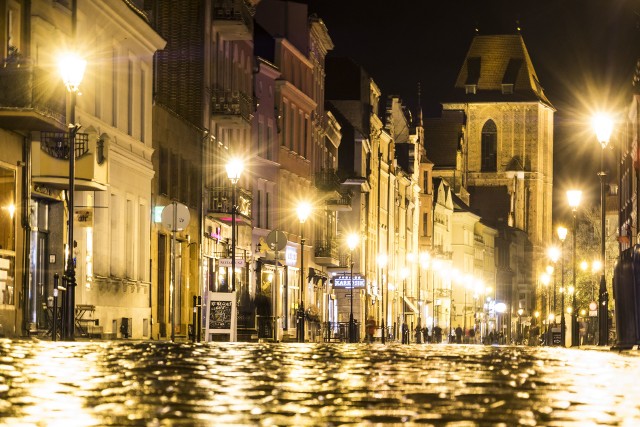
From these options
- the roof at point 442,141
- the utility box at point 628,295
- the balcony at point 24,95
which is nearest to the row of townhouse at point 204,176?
the balcony at point 24,95

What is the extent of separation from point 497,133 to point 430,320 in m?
59.5

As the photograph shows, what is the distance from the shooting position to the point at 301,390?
37.0ft

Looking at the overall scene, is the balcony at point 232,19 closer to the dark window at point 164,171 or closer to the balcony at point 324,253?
the dark window at point 164,171

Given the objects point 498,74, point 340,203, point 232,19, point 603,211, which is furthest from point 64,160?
point 498,74

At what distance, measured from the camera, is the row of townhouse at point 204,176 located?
106ft

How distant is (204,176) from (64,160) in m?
20.7

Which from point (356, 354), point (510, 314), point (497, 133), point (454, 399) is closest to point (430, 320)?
point (510, 314)

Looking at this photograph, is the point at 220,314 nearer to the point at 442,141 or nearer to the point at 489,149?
the point at 442,141

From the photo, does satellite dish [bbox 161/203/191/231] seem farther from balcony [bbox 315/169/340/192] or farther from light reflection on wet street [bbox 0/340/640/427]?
balcony [bbox 315/169/340/192]

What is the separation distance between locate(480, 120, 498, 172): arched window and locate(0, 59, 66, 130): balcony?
5987 inches

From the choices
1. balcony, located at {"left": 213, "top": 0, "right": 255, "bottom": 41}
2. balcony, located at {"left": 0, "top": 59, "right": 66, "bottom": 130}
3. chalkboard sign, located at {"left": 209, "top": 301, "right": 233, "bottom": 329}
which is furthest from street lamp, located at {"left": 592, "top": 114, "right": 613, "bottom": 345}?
balcony, located at {"left": 0, "top": 59, "right": 66, "bottom": 130}

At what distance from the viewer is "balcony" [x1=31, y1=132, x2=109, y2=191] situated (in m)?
32.5

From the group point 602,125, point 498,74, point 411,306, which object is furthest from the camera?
point 498,74

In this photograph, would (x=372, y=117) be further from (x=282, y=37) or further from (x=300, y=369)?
(x=300, y=369)
